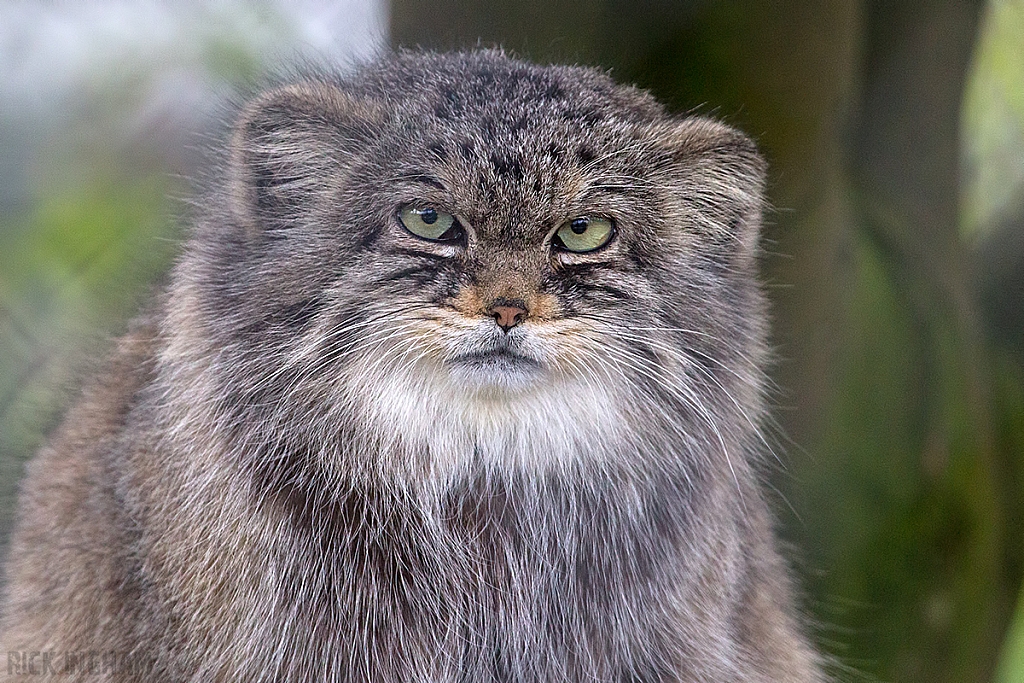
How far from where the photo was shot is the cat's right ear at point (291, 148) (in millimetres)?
1938

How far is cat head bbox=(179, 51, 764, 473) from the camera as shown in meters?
1.78

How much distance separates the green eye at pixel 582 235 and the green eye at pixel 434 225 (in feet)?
0.56

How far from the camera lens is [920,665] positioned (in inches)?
119

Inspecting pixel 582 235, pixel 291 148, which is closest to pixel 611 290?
pixel 582 235

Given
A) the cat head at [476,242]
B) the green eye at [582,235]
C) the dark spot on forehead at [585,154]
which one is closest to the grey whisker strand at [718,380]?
the cat head at [476,242]

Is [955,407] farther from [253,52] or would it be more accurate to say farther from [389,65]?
[253,52]

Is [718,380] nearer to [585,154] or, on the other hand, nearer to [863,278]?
[585,154]

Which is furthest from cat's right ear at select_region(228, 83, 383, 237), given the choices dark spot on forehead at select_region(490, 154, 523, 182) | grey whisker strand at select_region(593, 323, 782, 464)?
grey whisker strand at select_region(593, 323, 782, 464)

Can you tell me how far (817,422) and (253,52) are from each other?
68.1 inches

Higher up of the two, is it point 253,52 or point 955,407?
point 253,52

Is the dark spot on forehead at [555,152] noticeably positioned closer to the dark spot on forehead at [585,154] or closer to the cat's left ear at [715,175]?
the dark spot on forehead at [585,154]

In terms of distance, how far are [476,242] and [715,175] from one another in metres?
0.57

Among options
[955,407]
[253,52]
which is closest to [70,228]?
[253,52]

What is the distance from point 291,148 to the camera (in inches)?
78.4
